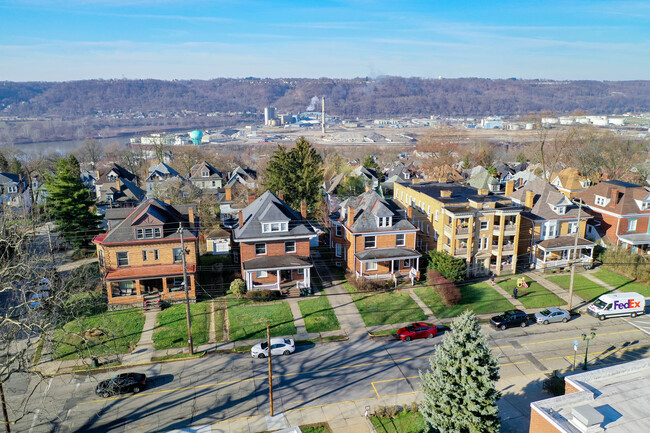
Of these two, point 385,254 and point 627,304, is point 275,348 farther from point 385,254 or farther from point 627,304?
point 627,304

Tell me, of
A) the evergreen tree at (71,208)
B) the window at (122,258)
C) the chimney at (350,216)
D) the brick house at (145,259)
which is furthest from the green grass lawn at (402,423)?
the evergreen tree at (71,208)

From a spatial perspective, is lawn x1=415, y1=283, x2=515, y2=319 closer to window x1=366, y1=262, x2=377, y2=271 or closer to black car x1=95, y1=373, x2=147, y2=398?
window x1=366, y1=262, x2=377, y2=271

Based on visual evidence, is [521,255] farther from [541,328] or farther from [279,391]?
[279,391]

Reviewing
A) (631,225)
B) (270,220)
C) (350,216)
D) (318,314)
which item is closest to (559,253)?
(631,225)

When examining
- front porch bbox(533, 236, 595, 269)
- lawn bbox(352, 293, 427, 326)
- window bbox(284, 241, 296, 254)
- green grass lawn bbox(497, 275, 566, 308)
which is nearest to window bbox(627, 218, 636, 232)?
front porch bbox(533, 236, 595, 269)

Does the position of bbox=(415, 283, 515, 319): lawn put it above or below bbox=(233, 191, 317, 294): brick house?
below

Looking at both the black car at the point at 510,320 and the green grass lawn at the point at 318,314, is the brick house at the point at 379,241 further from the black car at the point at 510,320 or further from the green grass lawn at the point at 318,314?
the black car at the point at 510,320

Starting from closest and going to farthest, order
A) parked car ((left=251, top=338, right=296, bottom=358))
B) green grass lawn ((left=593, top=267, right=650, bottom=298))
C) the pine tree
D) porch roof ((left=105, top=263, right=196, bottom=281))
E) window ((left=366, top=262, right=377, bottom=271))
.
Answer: the pine tree → parked car ((left=251, top=338, right=296, bottom=358)) → porch roof ((left=105, top=263, right=196, bottom=281)) → green grass lawn ((left=593, top=267, right=650, bottom=298)) → window ((left=366, top=262, right=377, bottom=271))

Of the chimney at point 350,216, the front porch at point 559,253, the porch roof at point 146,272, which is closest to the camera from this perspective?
the porch roof at point 146,272
